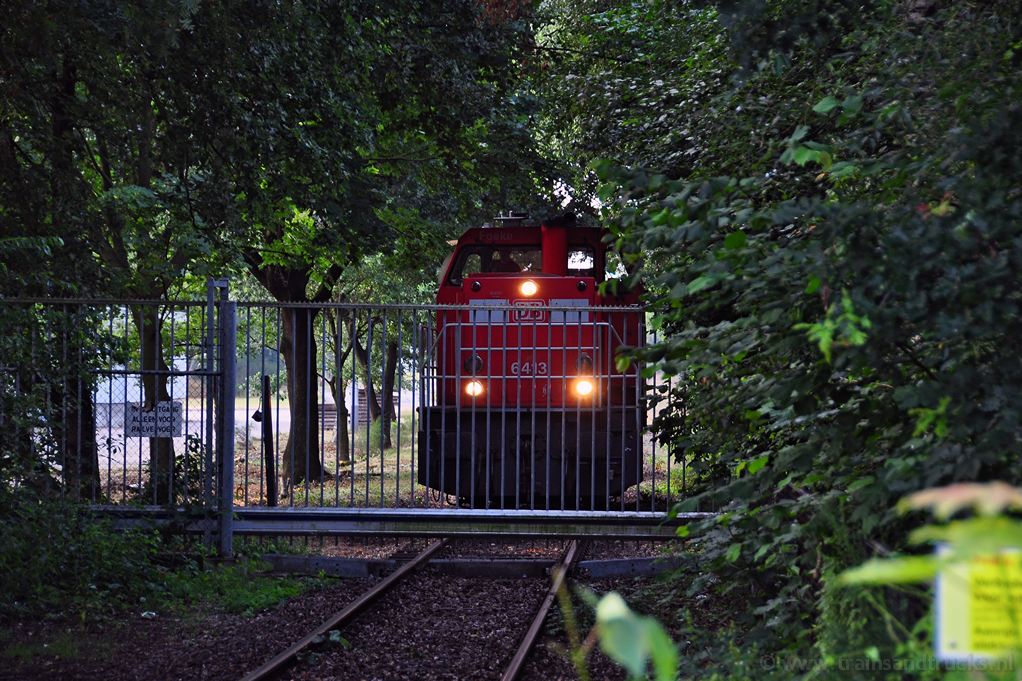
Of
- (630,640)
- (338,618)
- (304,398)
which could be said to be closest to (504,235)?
(338,618)

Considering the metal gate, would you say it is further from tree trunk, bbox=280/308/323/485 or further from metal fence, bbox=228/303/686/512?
tree trunk, bbox=280/308/323/485

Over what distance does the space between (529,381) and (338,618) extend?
4.35 meters

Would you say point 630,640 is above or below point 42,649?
above

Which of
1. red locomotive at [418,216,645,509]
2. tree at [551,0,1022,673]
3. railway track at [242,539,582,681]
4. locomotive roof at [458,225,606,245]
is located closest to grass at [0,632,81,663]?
railway track at [242,539,582,681]

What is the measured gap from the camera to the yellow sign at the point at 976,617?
4.94 feet

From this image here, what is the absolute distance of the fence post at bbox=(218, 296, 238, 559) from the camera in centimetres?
878

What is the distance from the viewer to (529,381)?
35.9 feet

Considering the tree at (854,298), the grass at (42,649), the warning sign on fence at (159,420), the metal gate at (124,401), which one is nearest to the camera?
the tree at (854,298)

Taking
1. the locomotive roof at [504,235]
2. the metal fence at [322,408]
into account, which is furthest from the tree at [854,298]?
the locomotive roof at [504,235]

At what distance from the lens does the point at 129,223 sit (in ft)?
40.8

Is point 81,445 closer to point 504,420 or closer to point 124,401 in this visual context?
point 124,401

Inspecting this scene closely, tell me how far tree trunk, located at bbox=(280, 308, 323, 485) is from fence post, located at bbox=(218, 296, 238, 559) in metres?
0.53

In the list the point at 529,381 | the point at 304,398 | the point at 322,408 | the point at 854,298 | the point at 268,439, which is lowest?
the point at 268,439

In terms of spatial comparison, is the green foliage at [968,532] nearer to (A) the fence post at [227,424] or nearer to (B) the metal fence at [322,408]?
(B) the metal fence at [322,408]
